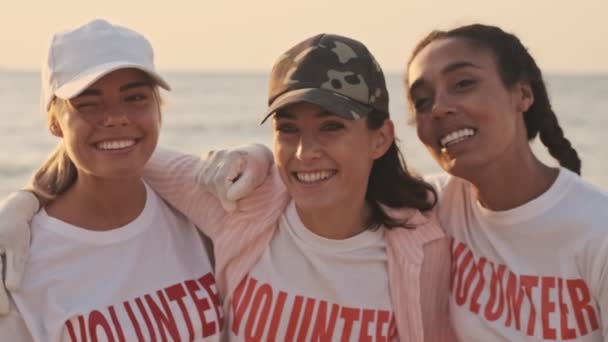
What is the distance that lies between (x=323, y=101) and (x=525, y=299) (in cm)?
103

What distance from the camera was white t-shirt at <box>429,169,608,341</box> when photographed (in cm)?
327

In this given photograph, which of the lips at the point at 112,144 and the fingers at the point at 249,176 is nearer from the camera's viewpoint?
the lips at the point at 112,144

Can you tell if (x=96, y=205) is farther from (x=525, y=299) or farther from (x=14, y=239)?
(x=525, y=299)

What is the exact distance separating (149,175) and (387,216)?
1.00 m

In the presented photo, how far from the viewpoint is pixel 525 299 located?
336cm

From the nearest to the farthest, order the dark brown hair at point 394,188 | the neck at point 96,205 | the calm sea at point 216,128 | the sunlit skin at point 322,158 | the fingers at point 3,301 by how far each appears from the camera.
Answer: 1. the fingers at point 3,301
2. the sunlit skin at point 322,158
3. the neck at point 96,205
4. the dark brown hair at point 394,188
5. the calm sea at point 216,128

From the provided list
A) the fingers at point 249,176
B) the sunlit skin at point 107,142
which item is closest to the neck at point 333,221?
the fingers at point 249,176

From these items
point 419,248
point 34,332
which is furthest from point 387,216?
point 34,332

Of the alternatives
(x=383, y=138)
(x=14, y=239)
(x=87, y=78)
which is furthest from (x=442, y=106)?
(x=14, y=239)

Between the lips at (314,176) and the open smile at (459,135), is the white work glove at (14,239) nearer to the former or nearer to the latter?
the lips at (314,176)

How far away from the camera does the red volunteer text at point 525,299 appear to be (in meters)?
3.28

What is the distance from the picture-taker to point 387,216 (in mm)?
3668

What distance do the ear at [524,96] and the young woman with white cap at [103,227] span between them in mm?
1370

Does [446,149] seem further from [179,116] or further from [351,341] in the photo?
[179,116]
